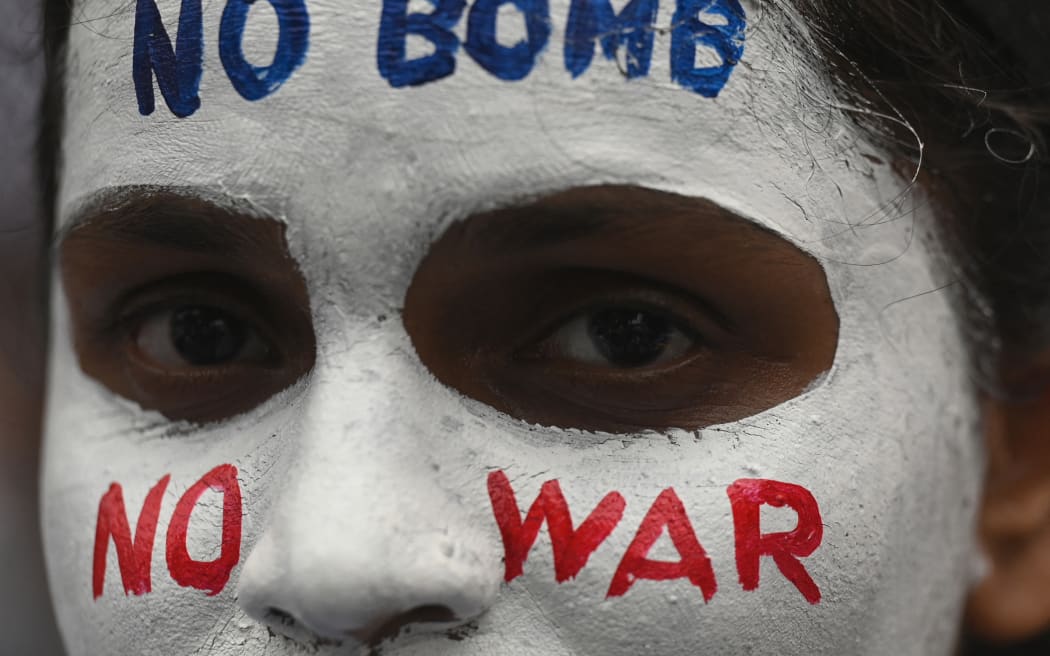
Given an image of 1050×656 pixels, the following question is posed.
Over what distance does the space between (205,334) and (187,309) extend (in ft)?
0.14

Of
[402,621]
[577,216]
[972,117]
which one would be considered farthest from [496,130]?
[972,117]

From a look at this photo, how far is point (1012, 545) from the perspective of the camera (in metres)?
1.55

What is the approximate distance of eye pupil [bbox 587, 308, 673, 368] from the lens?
→ 125cm

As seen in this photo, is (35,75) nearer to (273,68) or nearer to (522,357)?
(273,68)

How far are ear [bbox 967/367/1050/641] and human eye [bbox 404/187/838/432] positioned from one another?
0.47 metres

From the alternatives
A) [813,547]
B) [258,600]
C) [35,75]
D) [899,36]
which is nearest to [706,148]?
[899,36]

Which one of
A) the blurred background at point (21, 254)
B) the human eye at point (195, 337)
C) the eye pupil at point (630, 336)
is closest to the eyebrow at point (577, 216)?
the eye pupil at point (630, 336)

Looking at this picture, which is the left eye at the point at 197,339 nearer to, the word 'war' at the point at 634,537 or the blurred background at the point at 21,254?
the word 'war' at the point at 634,537

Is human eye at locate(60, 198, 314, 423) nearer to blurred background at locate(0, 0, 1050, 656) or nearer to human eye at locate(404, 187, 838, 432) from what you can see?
human eye at locate(404, 187, 838, 432)

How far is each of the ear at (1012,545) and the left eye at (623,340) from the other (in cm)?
56

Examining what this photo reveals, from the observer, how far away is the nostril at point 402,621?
1.10 metres

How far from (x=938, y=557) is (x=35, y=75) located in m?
1.48

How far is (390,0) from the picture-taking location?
1.15 m

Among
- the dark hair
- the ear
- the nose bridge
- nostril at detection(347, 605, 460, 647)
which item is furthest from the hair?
nostril at detection(347, 605, 460, 647)
